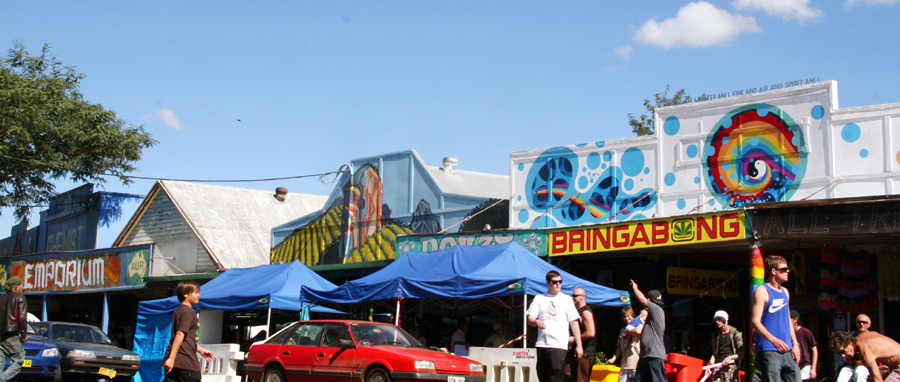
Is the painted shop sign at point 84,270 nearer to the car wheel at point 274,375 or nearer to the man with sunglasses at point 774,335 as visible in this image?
the car wheel at point 274,375

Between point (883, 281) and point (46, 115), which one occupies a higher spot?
point (46, 115)

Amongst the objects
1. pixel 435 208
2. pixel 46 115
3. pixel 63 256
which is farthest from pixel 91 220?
pixel 435 208

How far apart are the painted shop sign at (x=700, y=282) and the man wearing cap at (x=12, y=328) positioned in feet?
35.5

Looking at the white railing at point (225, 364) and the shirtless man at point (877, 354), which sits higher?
the shirtless man at point (877, 354)

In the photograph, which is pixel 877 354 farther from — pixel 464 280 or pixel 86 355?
pixel 86 355

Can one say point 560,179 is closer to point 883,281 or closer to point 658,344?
point 883,281

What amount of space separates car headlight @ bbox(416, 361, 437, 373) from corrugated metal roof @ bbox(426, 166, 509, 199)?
989 cm

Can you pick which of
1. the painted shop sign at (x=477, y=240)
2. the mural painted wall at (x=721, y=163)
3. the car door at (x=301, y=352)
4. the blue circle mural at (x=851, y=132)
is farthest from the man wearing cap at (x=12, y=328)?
the blue circle mural at (x=851, y=132)

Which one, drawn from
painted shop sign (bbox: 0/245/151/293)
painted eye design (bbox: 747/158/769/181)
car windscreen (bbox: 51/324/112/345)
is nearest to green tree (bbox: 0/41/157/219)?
painted shop sign (bbox: 0/245/151/293)

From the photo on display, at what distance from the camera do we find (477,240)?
19.2 m

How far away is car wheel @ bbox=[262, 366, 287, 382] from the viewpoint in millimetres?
13367

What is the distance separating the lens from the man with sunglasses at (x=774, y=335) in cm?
751

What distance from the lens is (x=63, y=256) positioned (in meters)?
29.2

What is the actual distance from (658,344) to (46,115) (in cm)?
2861
